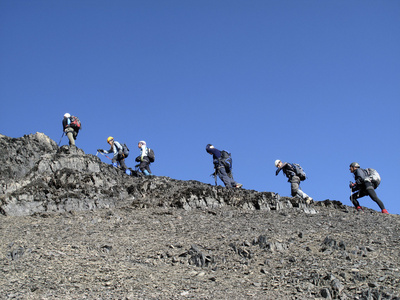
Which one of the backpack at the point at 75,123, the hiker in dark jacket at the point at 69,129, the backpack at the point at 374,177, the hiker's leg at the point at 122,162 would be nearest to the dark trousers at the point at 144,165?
the hiker's leg at the point at 122,162

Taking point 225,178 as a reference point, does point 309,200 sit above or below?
below

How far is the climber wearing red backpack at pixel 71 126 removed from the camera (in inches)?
1121

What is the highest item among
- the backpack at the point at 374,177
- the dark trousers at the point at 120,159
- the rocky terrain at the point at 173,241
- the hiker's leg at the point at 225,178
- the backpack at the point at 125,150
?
the backpack at the point at 125,150

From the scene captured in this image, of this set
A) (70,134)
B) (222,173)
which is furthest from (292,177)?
(70,134)

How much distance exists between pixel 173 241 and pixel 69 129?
50.9ft

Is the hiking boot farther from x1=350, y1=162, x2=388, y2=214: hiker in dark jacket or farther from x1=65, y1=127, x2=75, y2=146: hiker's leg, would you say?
x1=65, y1=127, x2=75, y2=146: hiker's leg

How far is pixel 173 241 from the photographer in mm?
15414

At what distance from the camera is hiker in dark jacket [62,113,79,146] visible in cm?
2845

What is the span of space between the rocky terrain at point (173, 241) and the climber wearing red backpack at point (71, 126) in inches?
166

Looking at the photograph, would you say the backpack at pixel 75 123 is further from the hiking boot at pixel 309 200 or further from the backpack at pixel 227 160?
the hiking boot at pixel 309 200

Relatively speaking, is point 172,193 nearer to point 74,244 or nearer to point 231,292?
point 74,244

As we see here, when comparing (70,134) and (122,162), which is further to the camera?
(122,162)

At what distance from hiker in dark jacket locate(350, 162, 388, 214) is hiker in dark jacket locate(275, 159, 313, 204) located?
7.21 feet

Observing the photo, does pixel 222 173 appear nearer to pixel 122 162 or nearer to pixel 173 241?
pixel 122 162
